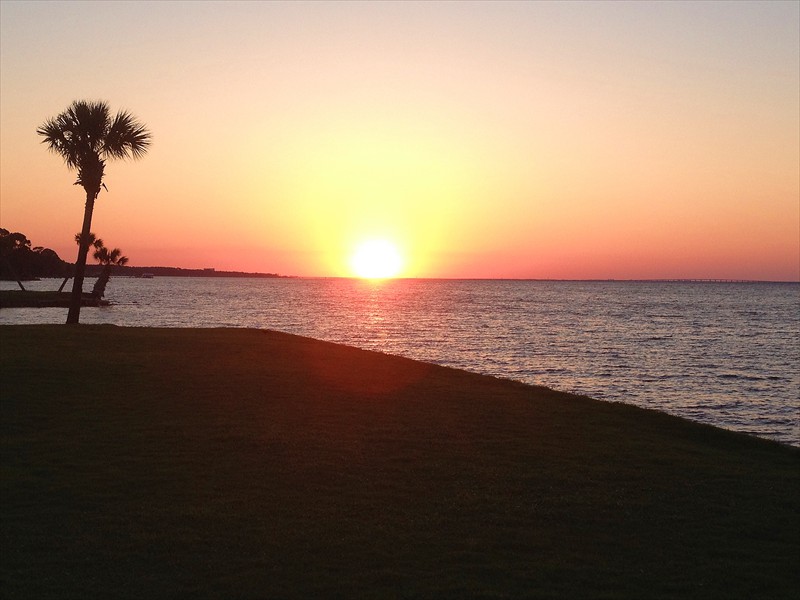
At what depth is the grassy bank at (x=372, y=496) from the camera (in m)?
9.37

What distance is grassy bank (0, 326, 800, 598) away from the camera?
9367 mm

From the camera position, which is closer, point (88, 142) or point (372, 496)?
point (372, 496)

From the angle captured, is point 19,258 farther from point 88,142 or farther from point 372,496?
point 372,496

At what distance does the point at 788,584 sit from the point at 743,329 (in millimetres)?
84568

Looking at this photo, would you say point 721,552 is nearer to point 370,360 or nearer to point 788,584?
point 788,584

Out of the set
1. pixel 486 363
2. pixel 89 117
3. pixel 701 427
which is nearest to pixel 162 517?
pixel 701 427

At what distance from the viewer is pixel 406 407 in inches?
765

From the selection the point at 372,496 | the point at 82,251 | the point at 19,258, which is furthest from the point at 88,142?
the point at 19,258

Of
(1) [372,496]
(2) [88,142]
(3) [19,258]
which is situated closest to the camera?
(1) [372,496]

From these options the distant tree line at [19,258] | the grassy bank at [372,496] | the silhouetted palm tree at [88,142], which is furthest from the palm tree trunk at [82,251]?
the distant tree line at [19,258]

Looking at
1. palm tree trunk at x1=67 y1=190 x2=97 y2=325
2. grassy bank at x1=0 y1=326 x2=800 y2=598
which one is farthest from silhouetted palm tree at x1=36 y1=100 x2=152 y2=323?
grassy bank at x1=0 y1=326 x2=800 y2=598

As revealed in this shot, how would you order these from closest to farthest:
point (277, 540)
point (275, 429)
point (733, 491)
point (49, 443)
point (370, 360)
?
point (277, 540) < point (733, 491) < point (49, 443) < point (275, 429) < point (370, 360)

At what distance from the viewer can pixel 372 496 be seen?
40.1ft

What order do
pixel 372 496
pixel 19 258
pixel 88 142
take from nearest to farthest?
pixel 372 496 → pixel 88 142 → pixel 19 258
